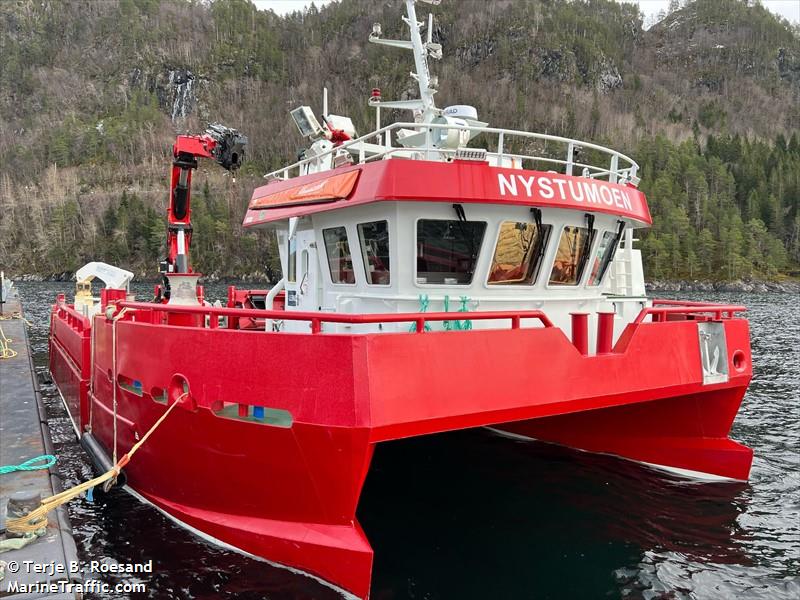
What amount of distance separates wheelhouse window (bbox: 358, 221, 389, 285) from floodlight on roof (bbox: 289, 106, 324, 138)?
4385mm

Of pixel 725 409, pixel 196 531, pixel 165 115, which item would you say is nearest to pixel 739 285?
pixel 725 409

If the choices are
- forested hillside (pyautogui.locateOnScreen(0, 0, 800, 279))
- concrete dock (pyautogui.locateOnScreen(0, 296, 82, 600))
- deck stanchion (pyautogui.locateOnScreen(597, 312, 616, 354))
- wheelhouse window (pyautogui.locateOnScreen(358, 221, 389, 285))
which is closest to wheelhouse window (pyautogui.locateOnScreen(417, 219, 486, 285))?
wheelhouse window (pyautogui.locateOnScreen(358, 221, 389, 285))

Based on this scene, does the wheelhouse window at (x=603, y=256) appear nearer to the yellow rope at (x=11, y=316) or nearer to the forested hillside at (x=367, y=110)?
the yellow rope at (x=11, y=316)

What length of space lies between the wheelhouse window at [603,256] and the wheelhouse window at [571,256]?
30 centimetres

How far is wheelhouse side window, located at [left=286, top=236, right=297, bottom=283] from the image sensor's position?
30.7 ft

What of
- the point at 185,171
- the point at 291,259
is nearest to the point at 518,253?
the point at 291,259

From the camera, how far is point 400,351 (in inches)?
212

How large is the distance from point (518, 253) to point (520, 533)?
353 centimetres

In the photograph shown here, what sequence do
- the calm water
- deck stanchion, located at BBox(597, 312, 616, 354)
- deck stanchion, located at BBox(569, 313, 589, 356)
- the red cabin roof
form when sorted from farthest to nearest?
deck stanchion, located at BBox(597, 312, 616, 354) < deck stanchion, located at BBox(569, 313, 589, 356) < the red cabin roof < the calm water

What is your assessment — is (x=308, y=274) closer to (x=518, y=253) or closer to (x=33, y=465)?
(x=518, y=253)

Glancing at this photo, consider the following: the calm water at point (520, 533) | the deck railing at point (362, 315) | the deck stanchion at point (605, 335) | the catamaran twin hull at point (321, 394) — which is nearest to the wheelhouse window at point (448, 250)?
the deck railing at point (362, 315)

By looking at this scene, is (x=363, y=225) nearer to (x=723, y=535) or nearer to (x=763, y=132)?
(x=723, y=535)

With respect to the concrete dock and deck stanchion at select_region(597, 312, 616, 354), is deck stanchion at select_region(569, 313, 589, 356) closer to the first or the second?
deck stanchion at select_region(597, 312, 616, 354)

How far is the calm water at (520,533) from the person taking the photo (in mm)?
6211
